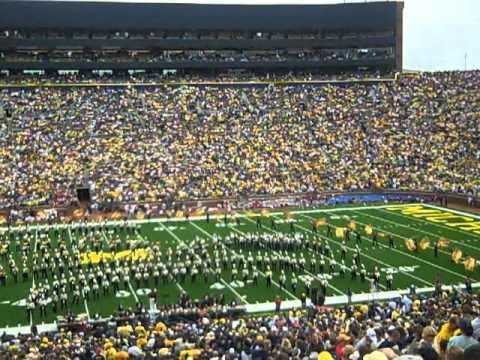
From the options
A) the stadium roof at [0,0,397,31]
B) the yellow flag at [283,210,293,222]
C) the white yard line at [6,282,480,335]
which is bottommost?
the white yard line at [6,282,480,335]

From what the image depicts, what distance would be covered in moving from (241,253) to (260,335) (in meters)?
13.1

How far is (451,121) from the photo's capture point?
4600cm

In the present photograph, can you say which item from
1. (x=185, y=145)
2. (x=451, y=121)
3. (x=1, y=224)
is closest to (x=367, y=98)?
(x=451, y=121)

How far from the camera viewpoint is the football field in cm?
2020

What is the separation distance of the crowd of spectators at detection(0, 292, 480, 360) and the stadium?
0.24 ft

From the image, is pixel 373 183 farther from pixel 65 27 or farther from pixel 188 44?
pixel 65 27

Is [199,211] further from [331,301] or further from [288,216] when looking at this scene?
[331,301]

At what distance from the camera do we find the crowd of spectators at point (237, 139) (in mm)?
38594

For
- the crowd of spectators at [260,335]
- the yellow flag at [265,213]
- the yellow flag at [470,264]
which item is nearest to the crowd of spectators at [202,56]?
the yellow flag at [265,213]

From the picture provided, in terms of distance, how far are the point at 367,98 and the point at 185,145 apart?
16.2m

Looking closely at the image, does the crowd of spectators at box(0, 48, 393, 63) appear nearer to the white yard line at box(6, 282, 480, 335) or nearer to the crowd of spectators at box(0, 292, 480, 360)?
the white yard line at box(6, 282, 480, 335)

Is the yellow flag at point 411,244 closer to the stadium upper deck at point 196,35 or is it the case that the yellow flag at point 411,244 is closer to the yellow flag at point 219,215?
the yellow flag at point 219,215

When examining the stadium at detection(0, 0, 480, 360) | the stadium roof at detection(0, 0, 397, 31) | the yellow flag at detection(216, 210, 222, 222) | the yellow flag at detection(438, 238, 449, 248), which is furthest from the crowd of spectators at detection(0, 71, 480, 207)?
the yellow flag at detection(438, 238, 449, 248)

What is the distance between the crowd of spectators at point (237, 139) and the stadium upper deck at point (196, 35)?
5020mm
